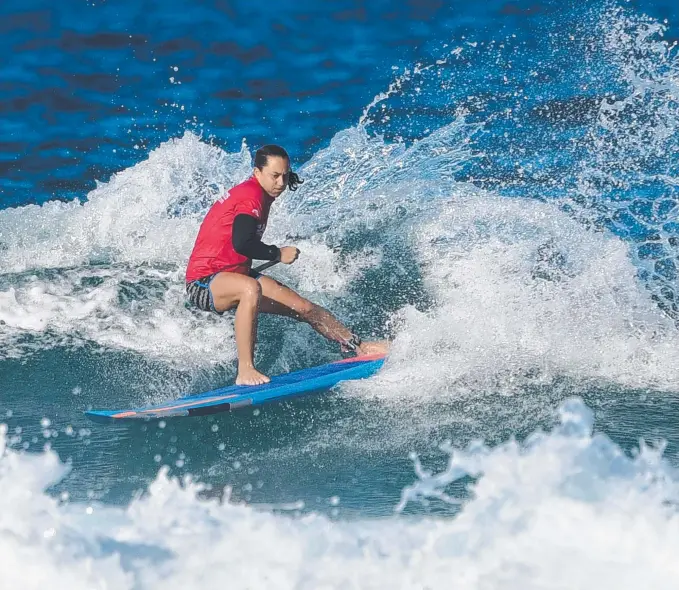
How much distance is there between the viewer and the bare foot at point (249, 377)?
4805mm

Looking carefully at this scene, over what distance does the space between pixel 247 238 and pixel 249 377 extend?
0.80 metres

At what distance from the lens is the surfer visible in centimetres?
489

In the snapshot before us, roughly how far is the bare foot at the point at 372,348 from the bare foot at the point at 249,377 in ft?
2.37

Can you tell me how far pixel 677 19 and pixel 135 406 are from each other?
857 cm

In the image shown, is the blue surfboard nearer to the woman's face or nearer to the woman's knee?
the woman's knee

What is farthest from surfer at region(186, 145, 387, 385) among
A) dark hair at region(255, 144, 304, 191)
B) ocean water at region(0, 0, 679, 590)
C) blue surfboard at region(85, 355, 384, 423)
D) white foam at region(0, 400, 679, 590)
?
white foam at region(0, 400, 679, 590)

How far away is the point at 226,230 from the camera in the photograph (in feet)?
16.6

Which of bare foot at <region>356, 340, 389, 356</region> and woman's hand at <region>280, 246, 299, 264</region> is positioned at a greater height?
woman's hand at <region>280, 246, 299, 264</region>

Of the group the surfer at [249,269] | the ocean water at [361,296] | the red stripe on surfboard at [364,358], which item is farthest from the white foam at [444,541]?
the red stripe on surfboard at [364,358]

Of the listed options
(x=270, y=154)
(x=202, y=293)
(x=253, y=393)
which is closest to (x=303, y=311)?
(x=202, y=293)

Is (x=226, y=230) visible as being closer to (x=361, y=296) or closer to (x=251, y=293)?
(x=251, y=293)

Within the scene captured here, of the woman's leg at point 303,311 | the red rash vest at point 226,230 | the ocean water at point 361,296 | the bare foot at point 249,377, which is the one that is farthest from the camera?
the woman's leg at point 303,311

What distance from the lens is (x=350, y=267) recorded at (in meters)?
7.02

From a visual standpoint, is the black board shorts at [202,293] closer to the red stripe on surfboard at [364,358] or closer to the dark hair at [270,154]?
the dark hair at [270,154]
